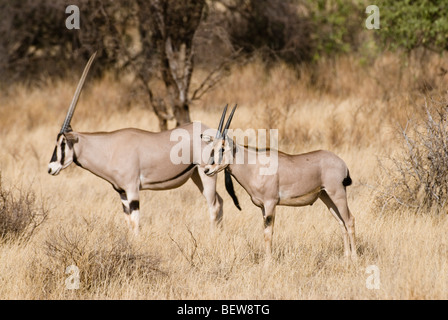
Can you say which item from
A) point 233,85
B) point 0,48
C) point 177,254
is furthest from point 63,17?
point 177,254

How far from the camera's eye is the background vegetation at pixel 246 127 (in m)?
6.46

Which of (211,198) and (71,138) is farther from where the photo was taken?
(211,198)

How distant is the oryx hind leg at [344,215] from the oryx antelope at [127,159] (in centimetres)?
183

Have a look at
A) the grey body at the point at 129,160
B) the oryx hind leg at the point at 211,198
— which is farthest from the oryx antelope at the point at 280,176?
the oryx hind leg at the point at 211,198

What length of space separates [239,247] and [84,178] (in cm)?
472

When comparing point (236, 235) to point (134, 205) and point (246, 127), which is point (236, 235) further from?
point (246, 127)

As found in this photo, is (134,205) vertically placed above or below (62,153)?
below

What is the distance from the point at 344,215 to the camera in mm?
6879

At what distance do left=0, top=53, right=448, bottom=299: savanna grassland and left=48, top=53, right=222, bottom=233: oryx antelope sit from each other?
0.48 meters

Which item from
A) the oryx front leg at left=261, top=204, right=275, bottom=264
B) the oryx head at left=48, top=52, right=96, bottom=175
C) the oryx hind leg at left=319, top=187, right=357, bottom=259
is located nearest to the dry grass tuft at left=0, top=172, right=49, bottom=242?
the oryx head at left=48, top=52, right=96, bottom=175

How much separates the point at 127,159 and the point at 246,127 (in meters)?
5.79

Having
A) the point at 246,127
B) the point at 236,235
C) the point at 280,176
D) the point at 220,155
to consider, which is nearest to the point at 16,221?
the point at 236,235

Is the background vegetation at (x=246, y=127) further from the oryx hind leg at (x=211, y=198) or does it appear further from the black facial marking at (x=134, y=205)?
the black facial marking at (x=134, y=205)

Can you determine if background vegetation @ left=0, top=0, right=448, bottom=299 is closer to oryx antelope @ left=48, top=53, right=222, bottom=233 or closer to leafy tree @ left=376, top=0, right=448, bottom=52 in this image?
leafy tree @ left=376, top=0, right=448, bottom=52
